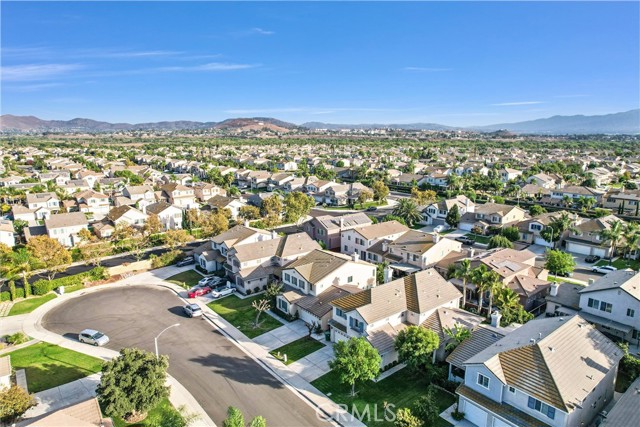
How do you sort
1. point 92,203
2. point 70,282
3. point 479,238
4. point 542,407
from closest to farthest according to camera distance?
point 542,407 < point 70,282 < point 479,238 < point 92,203

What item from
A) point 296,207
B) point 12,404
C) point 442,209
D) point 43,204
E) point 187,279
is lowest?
point 187,279

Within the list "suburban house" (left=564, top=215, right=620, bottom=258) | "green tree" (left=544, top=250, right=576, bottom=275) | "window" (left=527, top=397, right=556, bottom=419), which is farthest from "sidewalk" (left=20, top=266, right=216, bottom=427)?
"suburban house" (left=564, top=215, right=620, bottom=258)

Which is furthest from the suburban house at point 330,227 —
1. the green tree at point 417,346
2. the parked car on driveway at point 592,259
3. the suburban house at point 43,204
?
the suburban house at point 43,204

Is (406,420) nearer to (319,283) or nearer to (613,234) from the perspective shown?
(319,283)

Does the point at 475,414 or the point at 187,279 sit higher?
the point at 475,414

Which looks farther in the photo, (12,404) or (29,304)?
(29,304)

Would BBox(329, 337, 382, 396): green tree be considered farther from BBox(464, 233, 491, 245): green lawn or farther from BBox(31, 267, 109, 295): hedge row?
BBox(464, 233, 491, 245): green lawn

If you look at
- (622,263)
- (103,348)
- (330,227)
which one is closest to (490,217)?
(622,263)
